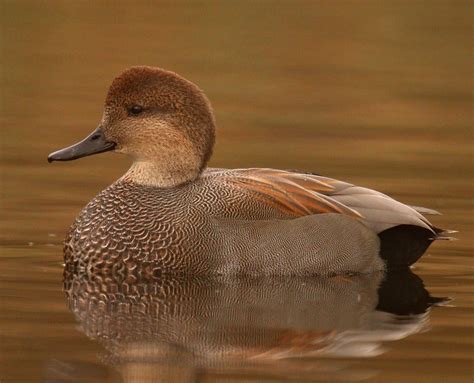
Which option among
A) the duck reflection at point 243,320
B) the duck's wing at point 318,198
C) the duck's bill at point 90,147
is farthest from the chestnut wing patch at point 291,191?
the duck's bill at point 90,147

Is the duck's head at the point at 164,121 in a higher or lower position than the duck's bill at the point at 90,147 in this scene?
higher

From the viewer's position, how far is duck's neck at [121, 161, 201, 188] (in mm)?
11844

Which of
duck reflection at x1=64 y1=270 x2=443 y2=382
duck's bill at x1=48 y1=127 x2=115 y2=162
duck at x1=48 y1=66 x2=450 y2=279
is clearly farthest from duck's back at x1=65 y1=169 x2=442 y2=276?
duck's bill at x1=48 y1=127 x2=115 y2=162

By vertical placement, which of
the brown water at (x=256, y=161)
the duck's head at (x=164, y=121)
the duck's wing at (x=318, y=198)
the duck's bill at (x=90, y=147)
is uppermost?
the duck's head at (x=164, y=121)

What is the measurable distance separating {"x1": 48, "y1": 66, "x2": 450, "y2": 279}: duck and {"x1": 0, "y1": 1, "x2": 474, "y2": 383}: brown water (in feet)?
0.76

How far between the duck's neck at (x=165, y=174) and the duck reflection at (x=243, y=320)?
35.8 inches

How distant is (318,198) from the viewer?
11734 mm

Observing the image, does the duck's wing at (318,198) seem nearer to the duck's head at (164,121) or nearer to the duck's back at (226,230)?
the duck's back at (226,230)

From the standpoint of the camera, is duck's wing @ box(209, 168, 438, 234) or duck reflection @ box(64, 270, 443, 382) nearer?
duck reflection @ box(64, 270, 443, 382)

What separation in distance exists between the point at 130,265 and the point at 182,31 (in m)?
14.7

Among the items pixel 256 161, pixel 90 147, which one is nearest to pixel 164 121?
pixel 90 147

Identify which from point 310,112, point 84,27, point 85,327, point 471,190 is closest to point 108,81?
point 310,112

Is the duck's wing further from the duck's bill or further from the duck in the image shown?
the duck's bill

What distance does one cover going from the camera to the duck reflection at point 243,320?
29.1 feet
